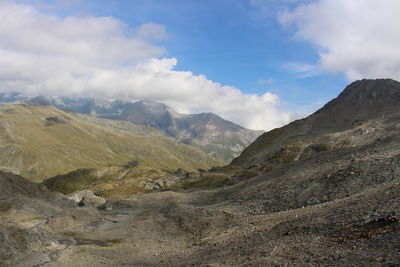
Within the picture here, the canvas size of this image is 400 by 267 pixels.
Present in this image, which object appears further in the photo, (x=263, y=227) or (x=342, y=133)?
(x=342, y=133)

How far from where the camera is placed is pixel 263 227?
136 ft

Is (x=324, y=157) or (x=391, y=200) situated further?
(x=324, y=157)

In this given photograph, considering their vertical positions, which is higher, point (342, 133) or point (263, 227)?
point (342, 133)

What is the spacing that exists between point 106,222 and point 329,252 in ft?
217

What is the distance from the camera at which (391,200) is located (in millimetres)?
32562

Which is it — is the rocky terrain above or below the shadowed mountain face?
below

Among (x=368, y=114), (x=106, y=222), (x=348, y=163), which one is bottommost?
(x=106, y=222)

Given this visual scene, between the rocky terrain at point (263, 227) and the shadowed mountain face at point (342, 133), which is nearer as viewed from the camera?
the rocky terrain at point (263, 227)

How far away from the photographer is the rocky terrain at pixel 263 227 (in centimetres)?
2712

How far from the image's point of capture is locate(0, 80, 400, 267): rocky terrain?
27125 mm

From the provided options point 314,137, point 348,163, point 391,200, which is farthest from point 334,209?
point 314,137

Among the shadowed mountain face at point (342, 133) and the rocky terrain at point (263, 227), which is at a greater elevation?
the shadowed mountain face at point (342, 133)

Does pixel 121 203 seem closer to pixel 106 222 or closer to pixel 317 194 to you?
pixel 106 222

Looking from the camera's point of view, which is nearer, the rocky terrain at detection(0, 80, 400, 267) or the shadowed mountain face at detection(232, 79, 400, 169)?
the rocky terrain at detection(0, 80, 400, 267)
